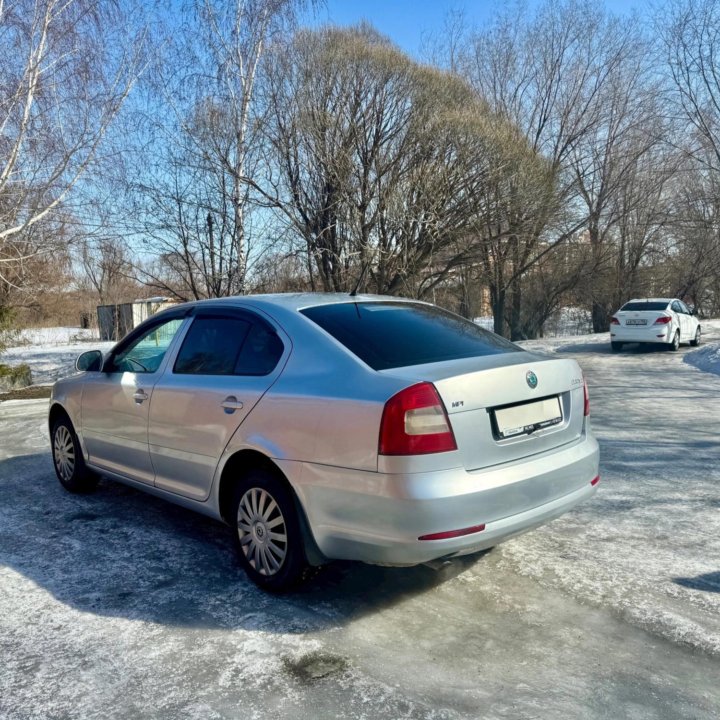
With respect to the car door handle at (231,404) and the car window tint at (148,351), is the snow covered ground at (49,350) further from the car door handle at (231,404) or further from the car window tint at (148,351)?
the car door handle at (231,404)

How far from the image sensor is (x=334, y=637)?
3.11 meters

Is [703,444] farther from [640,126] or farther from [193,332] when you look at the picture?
[640,126]

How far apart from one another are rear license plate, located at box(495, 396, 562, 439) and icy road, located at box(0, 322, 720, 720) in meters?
0.92

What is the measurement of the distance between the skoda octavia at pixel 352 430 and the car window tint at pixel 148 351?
0.12 feet

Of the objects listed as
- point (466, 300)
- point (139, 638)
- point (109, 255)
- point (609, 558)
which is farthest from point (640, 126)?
point (139, 638)

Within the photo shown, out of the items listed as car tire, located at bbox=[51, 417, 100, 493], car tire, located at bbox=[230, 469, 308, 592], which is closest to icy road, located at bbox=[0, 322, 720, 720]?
car tire, located at bbox=[230, 469, 308, 592]

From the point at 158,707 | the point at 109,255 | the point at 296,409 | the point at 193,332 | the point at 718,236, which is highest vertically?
the point at 718,236

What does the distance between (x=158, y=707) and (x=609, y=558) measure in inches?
106

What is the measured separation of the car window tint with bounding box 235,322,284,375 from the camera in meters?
3.74

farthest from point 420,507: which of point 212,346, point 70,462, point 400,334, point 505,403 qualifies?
point 70,462

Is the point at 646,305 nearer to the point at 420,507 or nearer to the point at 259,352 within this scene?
the point at 259,352

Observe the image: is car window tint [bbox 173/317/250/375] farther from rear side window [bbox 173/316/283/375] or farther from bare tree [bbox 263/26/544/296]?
bare tree [bbox 263/26/544/296]

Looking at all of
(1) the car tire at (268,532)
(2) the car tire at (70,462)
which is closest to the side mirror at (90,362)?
(2) the car tire at (70,462)

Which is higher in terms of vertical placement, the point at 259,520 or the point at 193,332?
the point at 193,332
